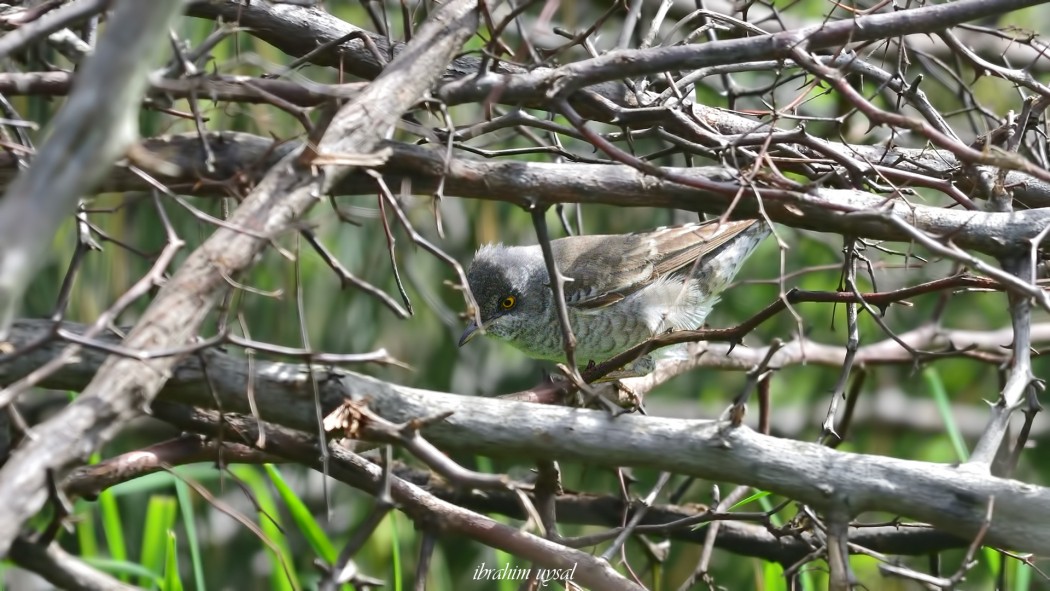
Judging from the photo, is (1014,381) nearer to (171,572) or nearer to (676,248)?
(676,248)

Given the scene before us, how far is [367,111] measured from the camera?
2.03m

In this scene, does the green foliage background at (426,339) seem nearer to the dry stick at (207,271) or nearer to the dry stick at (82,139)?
the dry stick at (207,271)

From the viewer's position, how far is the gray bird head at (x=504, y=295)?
4438mm

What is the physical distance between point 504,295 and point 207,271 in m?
2.70

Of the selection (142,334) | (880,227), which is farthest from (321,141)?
(880,227)

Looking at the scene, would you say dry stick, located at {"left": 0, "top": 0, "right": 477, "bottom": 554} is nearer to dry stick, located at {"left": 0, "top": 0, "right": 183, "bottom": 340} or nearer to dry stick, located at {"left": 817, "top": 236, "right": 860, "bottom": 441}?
dry stick, located at {"left": 0, "top": 0, "right": 183, "bottom": 340}

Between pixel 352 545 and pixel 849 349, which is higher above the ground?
pixel 849 349

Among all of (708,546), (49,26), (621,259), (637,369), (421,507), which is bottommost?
(708,546)

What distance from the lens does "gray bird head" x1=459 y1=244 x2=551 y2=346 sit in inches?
175

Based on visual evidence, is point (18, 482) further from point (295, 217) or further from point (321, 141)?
point (321, 141)

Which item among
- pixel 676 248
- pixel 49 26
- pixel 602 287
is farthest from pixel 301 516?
pixel 676 248

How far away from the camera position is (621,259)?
15.0 ft

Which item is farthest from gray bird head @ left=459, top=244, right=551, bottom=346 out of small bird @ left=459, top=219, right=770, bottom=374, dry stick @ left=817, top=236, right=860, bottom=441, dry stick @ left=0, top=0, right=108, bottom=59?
dry stick @ left=0, top=0, right=108, bottom=59

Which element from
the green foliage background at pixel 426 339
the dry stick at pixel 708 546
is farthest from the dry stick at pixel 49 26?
the green foliage background at pixel 426 339
